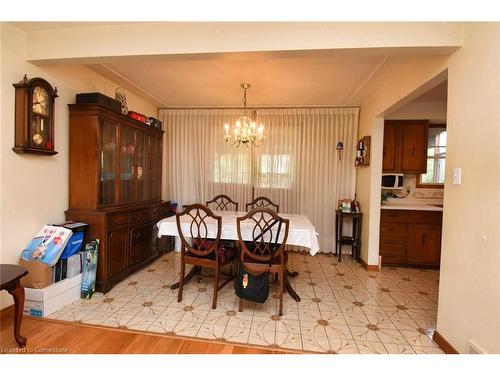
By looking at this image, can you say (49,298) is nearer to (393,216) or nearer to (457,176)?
(457,176)

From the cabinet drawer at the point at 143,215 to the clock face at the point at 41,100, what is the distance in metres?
1.37

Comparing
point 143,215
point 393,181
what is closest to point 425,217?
point 393,181

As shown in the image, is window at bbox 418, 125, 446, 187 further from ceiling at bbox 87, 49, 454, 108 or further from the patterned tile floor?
the patterned tile floor

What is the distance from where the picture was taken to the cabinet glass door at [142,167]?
330 centimetres

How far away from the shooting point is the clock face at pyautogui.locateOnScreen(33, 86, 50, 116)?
2104mm

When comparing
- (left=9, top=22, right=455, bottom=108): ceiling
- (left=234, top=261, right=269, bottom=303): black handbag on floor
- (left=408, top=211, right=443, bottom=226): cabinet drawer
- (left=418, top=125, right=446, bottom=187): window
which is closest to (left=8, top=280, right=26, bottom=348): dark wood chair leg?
(left=234, top=261, right=269, bottom=303): black handbag on floor

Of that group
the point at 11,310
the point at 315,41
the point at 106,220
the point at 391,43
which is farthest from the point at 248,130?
the point at 11,310

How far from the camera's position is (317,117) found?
4.05 metres

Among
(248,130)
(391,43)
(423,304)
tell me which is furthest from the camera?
(248,130)

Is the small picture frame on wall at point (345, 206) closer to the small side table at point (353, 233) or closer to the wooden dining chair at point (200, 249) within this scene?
the small side table at point (353, 233)

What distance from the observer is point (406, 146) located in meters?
3.67

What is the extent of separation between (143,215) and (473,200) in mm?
3379

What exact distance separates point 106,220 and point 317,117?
11.5ft
